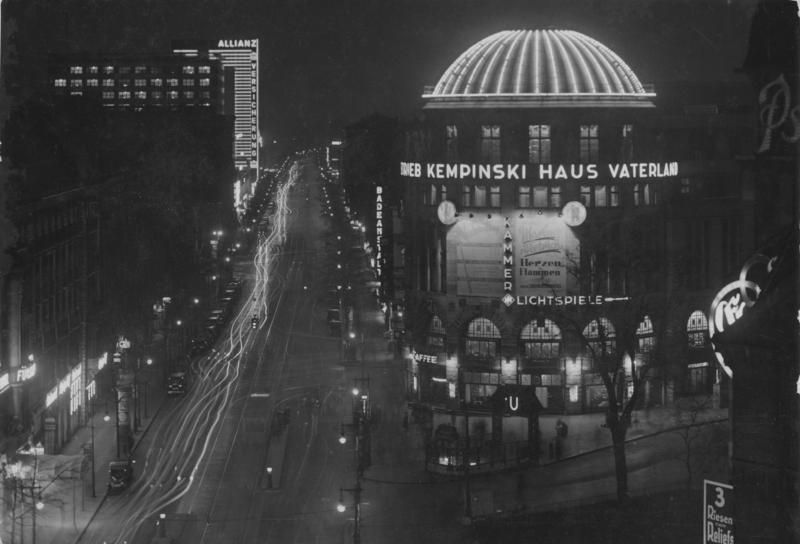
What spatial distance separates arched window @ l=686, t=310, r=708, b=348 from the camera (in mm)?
70312

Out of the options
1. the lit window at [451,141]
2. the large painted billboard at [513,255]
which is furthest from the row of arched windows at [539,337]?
the lit window at [451,141]

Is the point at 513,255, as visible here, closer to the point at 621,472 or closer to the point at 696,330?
the point at 696,330

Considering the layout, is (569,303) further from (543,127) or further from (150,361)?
(150,361)

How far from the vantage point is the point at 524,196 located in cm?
6850

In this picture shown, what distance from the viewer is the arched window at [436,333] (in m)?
70.4

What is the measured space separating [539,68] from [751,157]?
2288 inches

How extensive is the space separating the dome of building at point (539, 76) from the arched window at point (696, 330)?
32.7 feet

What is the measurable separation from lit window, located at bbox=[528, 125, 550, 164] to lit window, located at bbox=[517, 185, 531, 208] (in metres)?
1.28

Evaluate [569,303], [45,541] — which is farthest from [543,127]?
[45,541]

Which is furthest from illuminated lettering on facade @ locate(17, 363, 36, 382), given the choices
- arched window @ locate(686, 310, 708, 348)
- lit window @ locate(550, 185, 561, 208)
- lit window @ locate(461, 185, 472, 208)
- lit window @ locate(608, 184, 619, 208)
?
arched window @ locate(686, 310, 708, 348)

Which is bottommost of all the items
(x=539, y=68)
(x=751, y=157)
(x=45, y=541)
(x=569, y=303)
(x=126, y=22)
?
(x=45, y=541)

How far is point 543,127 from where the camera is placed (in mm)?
68562

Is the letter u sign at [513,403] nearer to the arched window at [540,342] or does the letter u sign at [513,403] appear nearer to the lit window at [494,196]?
the arched window at [540,342]

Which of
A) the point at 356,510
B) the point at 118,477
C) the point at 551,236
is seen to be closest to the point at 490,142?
the point at 551,236
